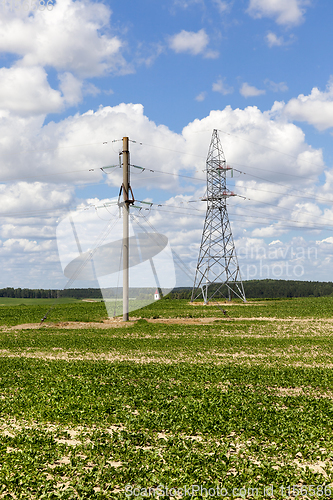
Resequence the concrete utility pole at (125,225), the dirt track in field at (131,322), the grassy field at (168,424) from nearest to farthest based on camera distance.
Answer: the grassy field at (168,424), the dirt track in field at (131,322), the concrete utility pole at (125,225)

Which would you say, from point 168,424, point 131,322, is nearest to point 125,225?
point 131,322

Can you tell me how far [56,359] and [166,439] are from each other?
12841mm

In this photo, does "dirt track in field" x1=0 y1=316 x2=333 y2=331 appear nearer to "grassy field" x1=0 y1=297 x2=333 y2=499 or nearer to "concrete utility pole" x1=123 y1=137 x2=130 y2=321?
"concrete utility pole" x1=123 y1=137 x2=130 y2=321

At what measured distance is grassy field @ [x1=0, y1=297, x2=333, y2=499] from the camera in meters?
7.44

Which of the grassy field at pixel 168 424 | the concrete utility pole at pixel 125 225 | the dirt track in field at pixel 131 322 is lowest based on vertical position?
the dirt track in field at pixel 131 322

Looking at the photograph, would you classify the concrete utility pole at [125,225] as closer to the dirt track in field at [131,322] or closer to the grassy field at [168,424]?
the dirt track in field at [131,322]

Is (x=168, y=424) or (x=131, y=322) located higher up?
(x=168, y=424)

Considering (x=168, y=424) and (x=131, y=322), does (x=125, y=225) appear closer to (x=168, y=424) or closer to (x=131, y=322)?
(x=131, y=322)

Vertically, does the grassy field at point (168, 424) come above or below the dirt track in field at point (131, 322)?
above

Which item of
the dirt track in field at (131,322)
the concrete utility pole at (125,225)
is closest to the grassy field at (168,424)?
the dirt track in field at (131,322)

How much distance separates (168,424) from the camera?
10.3m

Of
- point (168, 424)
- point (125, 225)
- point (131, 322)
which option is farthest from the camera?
point (131, 322)

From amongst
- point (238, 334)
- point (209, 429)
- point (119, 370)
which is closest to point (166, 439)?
point (209, 429)

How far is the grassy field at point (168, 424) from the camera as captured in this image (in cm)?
744
